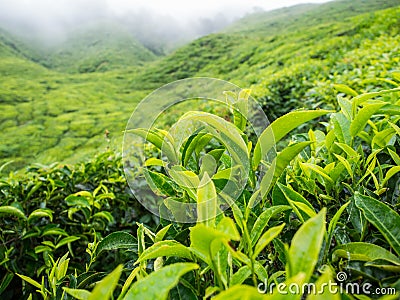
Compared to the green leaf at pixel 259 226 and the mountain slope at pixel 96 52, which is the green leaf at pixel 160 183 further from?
the mountain slope at pixel 96 52

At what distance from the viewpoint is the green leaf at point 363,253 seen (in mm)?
437

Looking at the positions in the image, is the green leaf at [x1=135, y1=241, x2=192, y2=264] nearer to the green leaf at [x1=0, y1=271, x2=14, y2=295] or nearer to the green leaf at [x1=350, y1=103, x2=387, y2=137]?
the green leaf at [x1=350, y1=103, x2=387, y2=137]

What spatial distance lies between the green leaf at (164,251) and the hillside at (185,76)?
146 cm

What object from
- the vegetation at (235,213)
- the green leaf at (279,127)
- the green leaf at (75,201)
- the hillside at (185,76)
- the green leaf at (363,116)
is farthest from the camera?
the hillside at (185,76)

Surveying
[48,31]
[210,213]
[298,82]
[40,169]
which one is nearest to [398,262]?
[210,213]

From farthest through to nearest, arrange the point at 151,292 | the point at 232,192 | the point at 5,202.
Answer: the point at 5,202 → the point at 232,192 → the point at 151,292

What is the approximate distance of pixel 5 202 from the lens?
140 cm

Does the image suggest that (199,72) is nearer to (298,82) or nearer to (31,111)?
(31,111)

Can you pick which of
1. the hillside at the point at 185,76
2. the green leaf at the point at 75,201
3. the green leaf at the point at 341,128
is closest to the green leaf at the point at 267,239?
the green leaf at the point at 341,128

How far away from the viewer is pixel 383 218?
47 cm

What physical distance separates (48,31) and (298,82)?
52550mm

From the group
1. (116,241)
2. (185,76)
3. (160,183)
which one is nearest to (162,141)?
(160,183)

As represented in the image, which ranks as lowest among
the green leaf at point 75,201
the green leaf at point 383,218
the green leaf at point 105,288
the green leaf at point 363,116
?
the green leaf at point 75,201

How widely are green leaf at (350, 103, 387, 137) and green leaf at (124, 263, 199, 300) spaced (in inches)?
18.6
